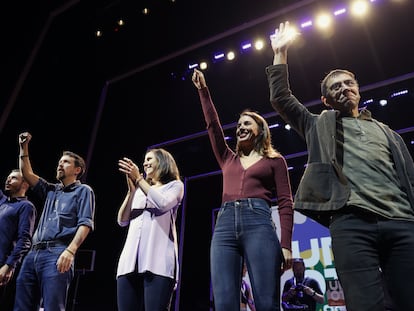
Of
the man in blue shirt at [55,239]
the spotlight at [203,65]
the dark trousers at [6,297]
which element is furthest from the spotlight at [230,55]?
the dark trousers at [6,297]

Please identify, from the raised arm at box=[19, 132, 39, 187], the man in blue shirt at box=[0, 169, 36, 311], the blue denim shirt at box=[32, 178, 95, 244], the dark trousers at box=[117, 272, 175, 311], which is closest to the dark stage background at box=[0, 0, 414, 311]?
the man in blue shirt at box=[0, 169, 36, 311]

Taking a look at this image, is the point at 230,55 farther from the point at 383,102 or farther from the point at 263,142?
the point at 263,142

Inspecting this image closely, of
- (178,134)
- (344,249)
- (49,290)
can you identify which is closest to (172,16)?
(178,134)

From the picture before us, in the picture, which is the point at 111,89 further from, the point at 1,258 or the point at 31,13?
the point at 1,258

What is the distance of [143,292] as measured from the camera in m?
2.07

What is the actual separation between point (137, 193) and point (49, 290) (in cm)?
76

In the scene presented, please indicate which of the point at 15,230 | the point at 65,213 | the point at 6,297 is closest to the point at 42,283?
the point at 65,213

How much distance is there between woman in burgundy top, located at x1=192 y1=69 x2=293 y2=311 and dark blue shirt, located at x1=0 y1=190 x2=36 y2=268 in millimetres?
1733

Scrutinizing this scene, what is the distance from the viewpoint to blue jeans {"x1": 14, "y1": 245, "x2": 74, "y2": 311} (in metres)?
2.32

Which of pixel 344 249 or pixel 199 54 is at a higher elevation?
pixel 199 54

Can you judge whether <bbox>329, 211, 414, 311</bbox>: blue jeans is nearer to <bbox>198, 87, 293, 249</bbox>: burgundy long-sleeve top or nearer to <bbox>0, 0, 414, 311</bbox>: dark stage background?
<bbox>198, 87, 293, 249</bbox>: burgundy long-sleeve top

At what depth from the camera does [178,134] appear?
690cm

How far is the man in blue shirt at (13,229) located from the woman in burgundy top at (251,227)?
5.70ft

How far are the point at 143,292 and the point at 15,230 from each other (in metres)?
1.53
